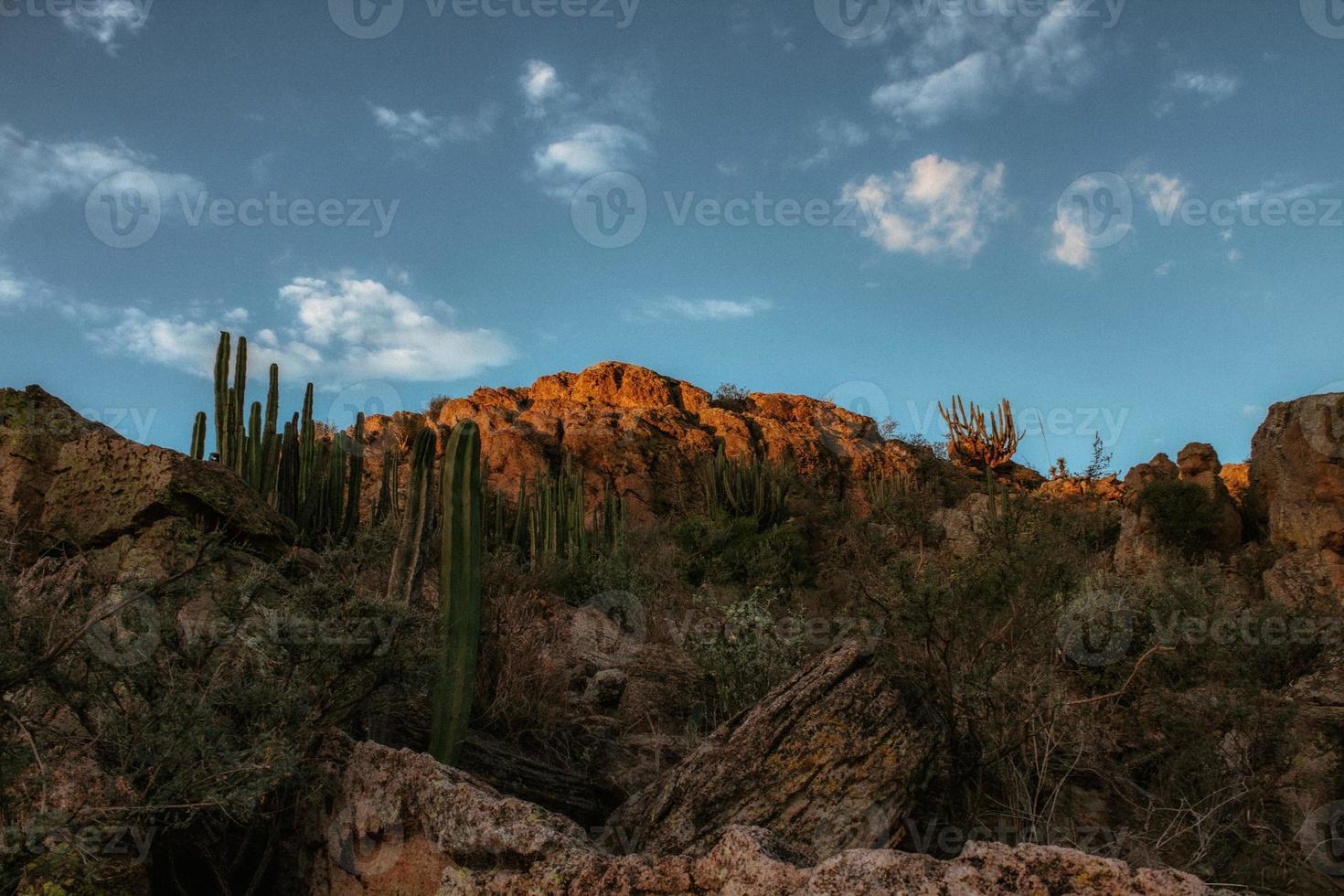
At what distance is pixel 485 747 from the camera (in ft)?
13.2

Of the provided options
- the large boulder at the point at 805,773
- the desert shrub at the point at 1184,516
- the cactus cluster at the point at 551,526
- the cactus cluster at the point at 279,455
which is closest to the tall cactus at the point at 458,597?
the large boulder at the point at 805,773

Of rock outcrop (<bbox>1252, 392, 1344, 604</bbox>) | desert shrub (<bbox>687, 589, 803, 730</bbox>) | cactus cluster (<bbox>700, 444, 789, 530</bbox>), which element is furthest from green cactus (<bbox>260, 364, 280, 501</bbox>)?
rock outcrop (<bbox>1252, 392, 1344, 604</bbox>)

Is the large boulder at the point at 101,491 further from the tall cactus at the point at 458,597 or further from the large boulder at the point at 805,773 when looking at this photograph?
the large boulder at the point at 805,773

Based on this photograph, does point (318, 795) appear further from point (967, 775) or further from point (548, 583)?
point (548, 583)

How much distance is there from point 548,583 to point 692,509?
38.9 feet

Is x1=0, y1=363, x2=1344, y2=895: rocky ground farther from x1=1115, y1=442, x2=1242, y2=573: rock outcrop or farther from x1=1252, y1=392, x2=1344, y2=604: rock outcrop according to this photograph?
x1=1115, y1=442, x2=1242, y2=573: rock outcrop

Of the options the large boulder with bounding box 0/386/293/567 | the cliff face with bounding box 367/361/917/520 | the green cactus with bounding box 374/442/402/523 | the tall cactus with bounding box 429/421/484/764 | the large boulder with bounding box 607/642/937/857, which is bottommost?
the large boulder with bounding box 607/642/937/857

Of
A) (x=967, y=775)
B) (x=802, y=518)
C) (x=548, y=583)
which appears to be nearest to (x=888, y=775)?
(x=967, y=775)

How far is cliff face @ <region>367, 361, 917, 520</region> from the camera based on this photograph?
949 inches

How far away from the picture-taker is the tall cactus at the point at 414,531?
4441mm

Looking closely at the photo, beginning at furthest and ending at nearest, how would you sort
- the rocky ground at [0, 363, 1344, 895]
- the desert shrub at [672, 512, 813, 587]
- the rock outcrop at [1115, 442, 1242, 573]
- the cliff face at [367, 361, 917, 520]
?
the cliff face at [367, 361, 917, 520]
the desert shrub at [672, 512, 813, 587]
the rock outcrop at [1115, 442, 1242, 573]
the rocky ground at [0, 363, 1344, 895]

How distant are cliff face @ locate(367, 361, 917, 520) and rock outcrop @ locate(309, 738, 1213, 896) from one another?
17.9 m

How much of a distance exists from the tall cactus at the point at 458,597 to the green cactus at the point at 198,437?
582cm

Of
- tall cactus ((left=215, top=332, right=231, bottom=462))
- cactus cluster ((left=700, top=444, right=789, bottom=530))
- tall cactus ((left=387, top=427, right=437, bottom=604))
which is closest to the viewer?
tall cactus ((left=387, top=427, right=437, bottom=604))
